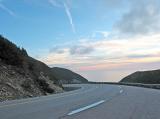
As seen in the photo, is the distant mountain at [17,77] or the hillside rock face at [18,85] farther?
the distant mountain at [17,77]

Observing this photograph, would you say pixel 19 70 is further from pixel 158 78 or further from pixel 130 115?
pixel 158 78

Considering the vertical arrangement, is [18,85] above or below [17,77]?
below

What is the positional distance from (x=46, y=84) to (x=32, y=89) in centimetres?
565

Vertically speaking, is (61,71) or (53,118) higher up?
(61,71)

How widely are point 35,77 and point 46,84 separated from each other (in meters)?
1.30

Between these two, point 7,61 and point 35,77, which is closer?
point 7,61

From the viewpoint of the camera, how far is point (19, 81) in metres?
39.1

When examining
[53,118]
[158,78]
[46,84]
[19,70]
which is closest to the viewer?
[53,118]

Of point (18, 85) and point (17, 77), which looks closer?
point (18, 85)

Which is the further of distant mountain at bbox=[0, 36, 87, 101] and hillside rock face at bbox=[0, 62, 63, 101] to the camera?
distant mountain at bbox=[0, 36, 87, 101]

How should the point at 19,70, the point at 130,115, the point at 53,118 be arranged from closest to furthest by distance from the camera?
the point at 53,118, the point at 130,115, the point at 19,70

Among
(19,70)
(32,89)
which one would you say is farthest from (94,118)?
(19,70)

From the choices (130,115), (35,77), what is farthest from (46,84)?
(130,115)

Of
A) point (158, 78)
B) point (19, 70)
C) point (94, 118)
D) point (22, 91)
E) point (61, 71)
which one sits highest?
point (61, 71)
